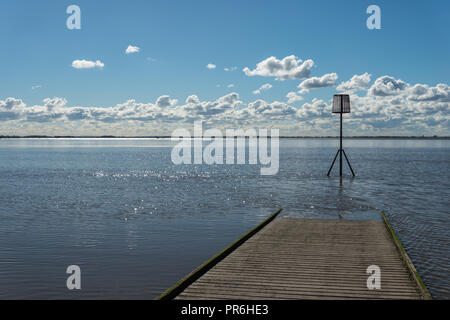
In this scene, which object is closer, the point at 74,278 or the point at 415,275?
the point at 415,275

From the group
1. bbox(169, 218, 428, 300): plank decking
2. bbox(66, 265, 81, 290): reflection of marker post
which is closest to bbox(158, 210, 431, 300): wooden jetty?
bbox(169, 218, 428, 300): plank decking

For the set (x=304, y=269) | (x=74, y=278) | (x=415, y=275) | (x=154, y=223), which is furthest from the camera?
(x=154, y=223)

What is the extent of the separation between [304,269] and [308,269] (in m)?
0.11

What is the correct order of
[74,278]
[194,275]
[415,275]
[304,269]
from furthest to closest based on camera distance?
[74,278] < [304,269] < [415,275] < [194,275]

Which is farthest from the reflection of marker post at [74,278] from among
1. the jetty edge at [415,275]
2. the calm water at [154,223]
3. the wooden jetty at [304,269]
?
the jetty edge at [415,275]

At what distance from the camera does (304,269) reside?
11.4m

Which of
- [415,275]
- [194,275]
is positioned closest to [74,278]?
[194,275]

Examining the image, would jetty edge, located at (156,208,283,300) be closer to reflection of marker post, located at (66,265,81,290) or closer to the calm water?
the calm water

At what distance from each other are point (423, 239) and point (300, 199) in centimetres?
1317

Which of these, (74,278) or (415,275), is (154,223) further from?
(415,275)

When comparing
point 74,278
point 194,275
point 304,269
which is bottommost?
point 74,278

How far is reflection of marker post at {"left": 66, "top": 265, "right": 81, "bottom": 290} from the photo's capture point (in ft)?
38.8

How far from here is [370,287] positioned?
388 inches
